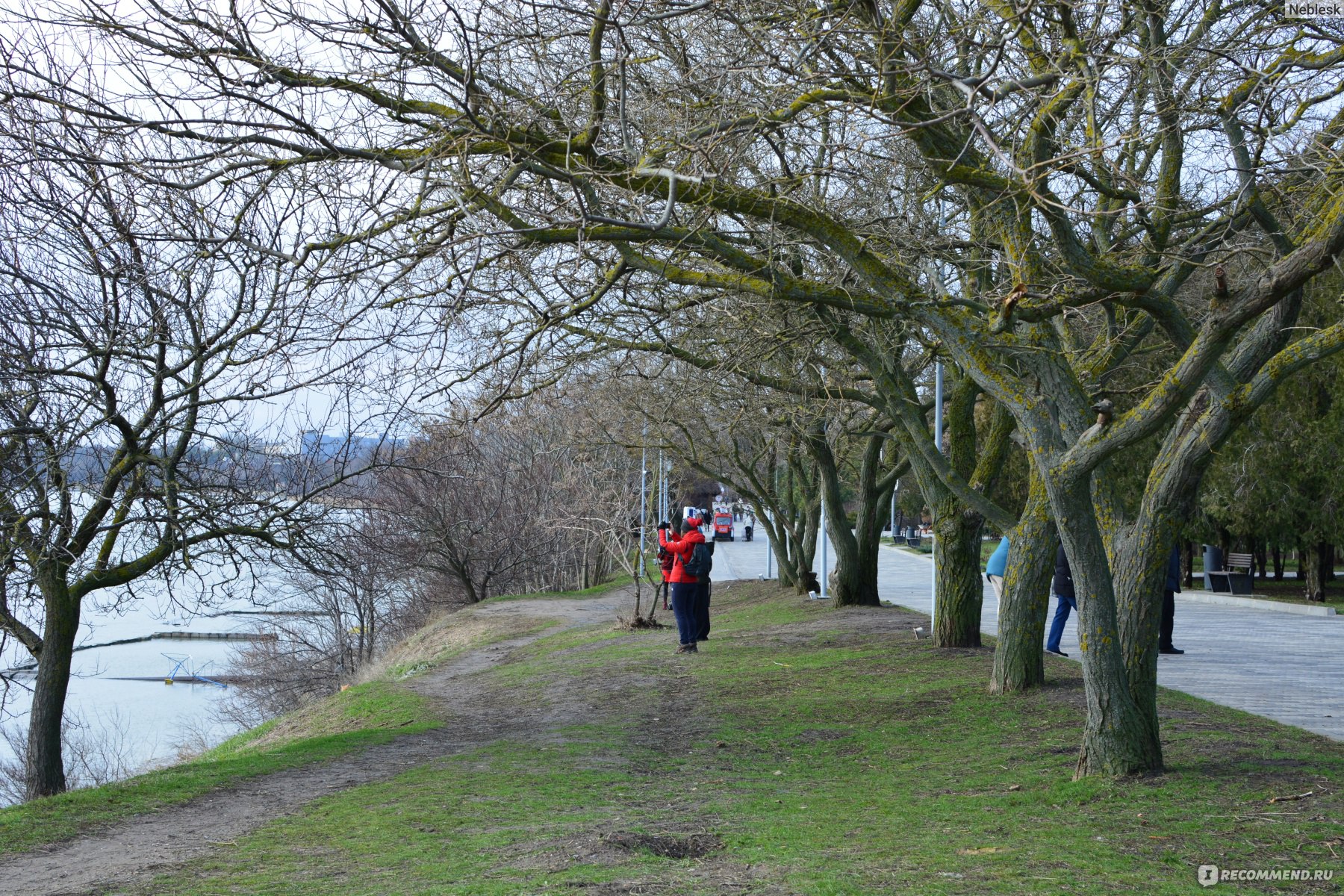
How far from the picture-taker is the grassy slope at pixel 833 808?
5.70 metres

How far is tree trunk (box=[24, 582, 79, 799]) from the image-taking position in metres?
12.1

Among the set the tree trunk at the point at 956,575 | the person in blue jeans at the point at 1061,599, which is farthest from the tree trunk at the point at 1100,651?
the tree trunk at the point at 956,575

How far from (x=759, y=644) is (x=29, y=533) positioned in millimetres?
9701

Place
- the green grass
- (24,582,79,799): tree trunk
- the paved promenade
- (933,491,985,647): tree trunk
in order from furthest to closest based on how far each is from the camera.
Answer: (933,491,985,647): tree trunk < (24,582,79,799): tree trunk < the paved promenade < the green grass

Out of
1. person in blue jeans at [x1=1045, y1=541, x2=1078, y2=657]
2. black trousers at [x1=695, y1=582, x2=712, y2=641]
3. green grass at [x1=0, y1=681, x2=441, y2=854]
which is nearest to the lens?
green grass at [x1=0, y1=681, x2=441, y2=854]

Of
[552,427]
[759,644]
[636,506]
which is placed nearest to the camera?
[759,644]

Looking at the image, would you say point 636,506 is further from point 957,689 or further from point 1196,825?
point 1196,825

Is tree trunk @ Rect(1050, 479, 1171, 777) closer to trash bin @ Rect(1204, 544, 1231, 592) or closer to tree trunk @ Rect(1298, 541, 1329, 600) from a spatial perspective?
tree trunk @ Rect(1298, 541, 1329, 600)

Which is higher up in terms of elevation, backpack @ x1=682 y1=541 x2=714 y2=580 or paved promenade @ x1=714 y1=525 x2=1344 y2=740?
backpack @ x1=682 y1=541 x2=714 y2=580

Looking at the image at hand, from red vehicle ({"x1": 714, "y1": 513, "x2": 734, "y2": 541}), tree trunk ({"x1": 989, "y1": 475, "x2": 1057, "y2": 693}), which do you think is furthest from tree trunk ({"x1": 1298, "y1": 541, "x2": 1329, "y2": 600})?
red vehicle ({"x1": 714, "y1": 513, "x2": 734, "y2": 541})

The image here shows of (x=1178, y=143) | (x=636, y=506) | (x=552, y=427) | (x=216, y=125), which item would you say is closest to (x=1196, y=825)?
(x=1178, y=143)

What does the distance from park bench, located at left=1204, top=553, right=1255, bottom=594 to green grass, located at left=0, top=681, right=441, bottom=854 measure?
863 inches

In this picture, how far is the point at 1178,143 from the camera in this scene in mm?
9414

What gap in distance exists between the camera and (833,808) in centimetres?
753
